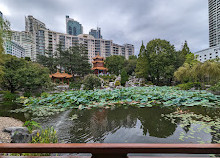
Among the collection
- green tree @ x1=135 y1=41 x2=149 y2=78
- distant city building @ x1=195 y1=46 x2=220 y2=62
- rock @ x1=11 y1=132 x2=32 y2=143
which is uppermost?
distant city building @ x1=195 y1=46 x2=220 y2=62

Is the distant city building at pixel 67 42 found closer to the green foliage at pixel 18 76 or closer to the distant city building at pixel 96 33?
the green foliage at pixel 18 76

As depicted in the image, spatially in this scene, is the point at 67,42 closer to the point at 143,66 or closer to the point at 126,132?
the point at 143,66

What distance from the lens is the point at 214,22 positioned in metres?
45.6

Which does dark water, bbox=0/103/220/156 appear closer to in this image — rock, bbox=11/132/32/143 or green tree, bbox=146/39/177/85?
rock, bbox=11/132/32/143

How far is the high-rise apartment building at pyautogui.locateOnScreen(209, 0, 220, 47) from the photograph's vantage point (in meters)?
43.1

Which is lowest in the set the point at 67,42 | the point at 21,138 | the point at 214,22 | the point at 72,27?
the point at 21,138

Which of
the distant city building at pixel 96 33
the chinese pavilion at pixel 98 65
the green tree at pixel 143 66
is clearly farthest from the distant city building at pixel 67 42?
the distant city building at pixel 96 33

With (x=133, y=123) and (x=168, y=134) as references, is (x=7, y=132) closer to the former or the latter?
(x=133, y=123)

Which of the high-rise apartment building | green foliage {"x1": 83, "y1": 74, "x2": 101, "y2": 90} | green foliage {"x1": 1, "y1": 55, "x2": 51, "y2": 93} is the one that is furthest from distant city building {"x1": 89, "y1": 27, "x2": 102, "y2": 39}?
green foliage {"x1": 1, "y1": 55, "x2": 51, "y2": 93}

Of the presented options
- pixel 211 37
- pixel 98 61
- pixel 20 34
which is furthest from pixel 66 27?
pixel 211 37

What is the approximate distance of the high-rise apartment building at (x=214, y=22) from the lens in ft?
141

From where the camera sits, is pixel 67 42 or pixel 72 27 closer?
pixel 67 42

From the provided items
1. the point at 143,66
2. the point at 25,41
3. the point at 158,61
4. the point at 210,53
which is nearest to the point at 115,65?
the point at 143,66

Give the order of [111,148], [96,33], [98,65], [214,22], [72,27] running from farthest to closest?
[96,33] → [72,27] → [214,22] → [98,65] → [111,148]
